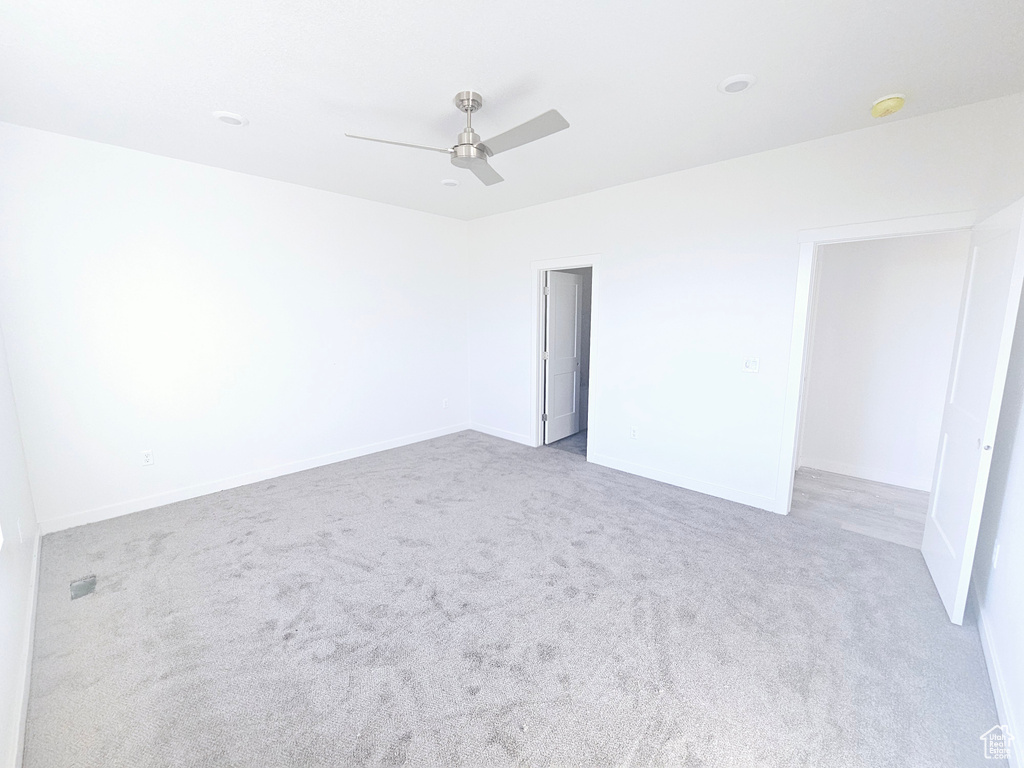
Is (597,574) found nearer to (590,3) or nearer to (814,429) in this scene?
(590,3)

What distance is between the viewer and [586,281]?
6.00 metres

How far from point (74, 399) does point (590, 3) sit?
405cm

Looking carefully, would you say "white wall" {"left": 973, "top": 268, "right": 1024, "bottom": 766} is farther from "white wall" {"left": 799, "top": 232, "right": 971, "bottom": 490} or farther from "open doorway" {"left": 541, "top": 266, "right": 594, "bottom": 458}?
"open doorway" {"left": 541, "top": 266, "right": 594, "bottom": 458}

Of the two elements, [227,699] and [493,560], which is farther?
[493,560]

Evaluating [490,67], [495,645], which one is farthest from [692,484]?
[490,67]

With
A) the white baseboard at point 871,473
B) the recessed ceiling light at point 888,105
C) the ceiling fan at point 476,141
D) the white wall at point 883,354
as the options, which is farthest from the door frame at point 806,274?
the ceiling fan at point 476,141

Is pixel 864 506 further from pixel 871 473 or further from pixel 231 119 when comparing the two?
pixel 231 119

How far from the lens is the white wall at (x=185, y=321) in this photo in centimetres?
282

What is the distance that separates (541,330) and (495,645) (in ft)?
11.4

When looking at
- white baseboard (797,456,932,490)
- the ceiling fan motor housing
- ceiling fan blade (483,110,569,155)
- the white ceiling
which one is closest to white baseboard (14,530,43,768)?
the white ceiling

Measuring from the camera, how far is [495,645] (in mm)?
1935

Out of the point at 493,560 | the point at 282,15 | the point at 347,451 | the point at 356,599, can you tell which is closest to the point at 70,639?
the point at 356,599

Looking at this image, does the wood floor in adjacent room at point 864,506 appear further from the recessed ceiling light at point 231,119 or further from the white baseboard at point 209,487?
Answer: the recessed ceiling light at point 231,119

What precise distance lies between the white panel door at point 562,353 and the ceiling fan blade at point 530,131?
2544 millimetres
